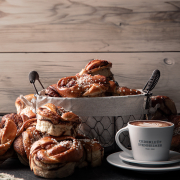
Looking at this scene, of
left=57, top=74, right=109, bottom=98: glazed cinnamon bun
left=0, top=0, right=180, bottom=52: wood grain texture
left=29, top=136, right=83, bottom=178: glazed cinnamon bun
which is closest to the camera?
left=29, top=136, right=83, bottom=178: glazed cinnamon bun

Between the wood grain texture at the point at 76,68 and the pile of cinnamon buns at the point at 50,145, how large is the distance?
591 mm

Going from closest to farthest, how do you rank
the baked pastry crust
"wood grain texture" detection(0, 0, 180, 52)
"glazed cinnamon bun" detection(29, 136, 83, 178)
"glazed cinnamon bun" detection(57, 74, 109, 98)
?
"glazed cinnamon bun" detection(29, 136, 83, 178)
the baked pastry crust
"glazed cinnamon bun" detection(57, 74, 109, 98)
"wood grain texture" detection(0, 0, 180, 52)

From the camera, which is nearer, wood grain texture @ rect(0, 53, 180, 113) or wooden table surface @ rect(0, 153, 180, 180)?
wooden table surface @ rect(0, 153, 180, 180)

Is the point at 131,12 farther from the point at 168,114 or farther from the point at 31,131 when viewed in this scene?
the point at 31,131

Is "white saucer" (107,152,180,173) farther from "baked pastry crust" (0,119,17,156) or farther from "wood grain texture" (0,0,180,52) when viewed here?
"wood grain texture" (0,0,180,52)

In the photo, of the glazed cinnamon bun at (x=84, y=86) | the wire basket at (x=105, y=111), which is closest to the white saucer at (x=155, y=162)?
the wire basket at (x=105, y=111)

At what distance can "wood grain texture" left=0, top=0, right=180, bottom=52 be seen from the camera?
4.45ft

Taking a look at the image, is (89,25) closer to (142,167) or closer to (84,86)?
(84,86)

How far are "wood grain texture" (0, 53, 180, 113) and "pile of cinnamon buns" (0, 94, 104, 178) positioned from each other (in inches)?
23.3

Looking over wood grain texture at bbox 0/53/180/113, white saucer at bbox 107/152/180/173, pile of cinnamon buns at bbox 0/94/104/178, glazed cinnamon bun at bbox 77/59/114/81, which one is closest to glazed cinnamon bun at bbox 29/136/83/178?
pile of cinnamon buns at bbox 0/94/104/178

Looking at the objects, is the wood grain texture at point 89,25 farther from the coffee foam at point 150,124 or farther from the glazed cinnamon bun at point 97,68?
the coffee foam at point 150,124

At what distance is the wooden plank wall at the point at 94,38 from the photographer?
1.36m

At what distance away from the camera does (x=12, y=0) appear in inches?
55.1

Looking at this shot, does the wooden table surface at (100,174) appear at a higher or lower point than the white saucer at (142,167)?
lower
